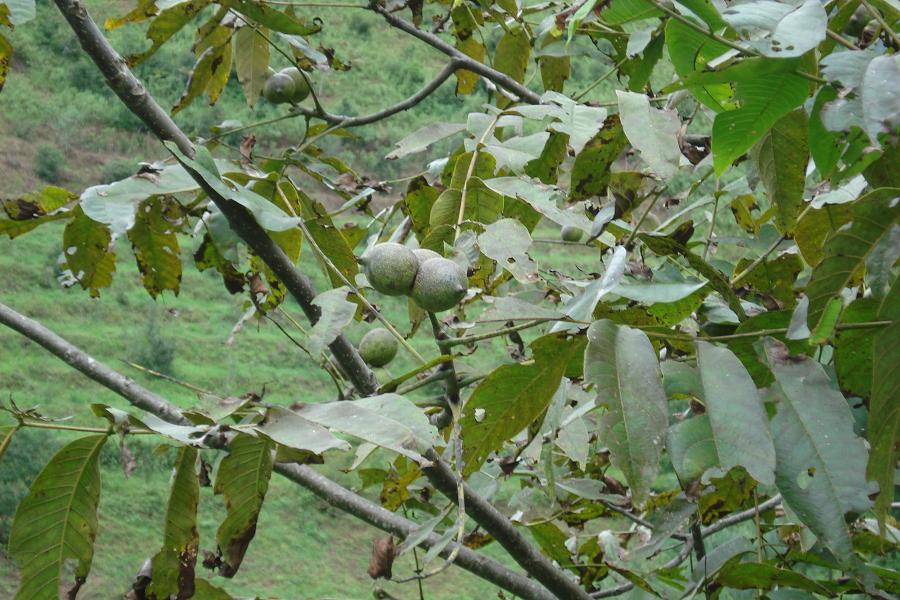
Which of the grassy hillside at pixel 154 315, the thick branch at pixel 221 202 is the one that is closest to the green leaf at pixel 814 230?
the thick branch at pixel 221 202

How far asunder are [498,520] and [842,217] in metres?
0.38

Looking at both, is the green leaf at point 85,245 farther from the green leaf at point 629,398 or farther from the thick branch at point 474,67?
the green leaf at point 629,398

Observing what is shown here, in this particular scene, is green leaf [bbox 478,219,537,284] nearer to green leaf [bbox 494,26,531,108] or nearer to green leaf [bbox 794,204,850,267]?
green leaf [bbox 794,204,850,267]

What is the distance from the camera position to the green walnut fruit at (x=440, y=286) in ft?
2.29

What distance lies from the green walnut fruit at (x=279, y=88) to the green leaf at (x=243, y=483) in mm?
832

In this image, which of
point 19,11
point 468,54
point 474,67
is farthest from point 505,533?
point 468,54

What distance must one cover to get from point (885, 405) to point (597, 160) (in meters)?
0.45

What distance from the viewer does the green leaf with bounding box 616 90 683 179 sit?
0.76 metres

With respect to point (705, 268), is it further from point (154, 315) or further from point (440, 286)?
point (154, 315)

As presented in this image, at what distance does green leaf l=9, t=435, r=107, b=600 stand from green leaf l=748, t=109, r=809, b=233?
0.55m

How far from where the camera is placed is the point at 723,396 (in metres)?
0.60

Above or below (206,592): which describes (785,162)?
above

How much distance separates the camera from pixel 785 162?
80 centimetres

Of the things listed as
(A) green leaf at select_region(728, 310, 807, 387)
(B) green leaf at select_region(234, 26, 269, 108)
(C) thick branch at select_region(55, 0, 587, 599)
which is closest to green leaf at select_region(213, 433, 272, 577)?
(C) thick branch at select_region(55, 0, 587, 599)
